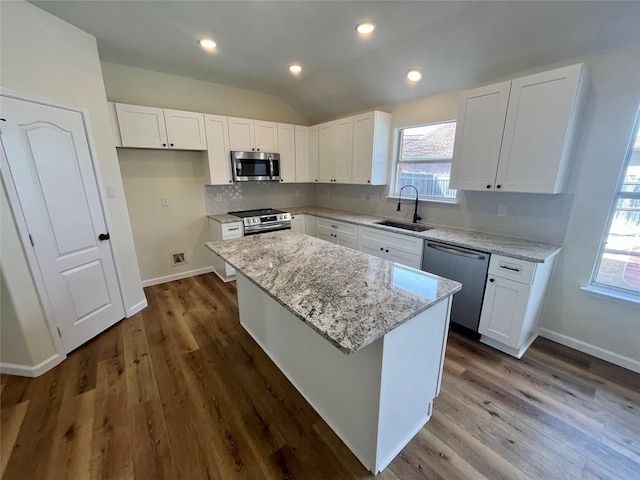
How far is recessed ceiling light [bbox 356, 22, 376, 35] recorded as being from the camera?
2220 mm

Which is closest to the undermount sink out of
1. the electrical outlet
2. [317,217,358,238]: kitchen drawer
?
[317,217,358,238]: kitchen drawer

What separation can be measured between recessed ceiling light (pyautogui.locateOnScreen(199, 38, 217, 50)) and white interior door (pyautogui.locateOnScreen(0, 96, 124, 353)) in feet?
4.38

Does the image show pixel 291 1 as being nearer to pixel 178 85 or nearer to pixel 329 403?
pixel 178 85

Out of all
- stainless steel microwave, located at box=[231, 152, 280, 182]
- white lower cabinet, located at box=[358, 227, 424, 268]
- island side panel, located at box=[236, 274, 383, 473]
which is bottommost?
island side panel, located at box=[236, 274, 383, 473]

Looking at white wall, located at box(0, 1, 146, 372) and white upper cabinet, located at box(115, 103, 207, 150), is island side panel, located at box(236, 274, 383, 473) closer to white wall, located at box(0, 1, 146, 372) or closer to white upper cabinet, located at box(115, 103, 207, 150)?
white wall, located at box(0, 1, 146, 372)

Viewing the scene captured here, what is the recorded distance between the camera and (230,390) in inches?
75.8

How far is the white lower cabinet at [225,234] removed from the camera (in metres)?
3.55

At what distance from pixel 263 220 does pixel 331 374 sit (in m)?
2.71

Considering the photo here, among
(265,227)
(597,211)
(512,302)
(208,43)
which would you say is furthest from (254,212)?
(597,211)

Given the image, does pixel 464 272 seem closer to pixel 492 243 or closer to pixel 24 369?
pixel 492 243

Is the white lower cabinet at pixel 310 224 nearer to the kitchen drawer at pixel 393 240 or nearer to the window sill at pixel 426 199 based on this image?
the kitchen drawer at pixel 393 240

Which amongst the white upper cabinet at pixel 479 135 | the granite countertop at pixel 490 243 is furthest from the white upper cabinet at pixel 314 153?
the white upper cabinet at pixel 479 135

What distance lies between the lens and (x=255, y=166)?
3.90m

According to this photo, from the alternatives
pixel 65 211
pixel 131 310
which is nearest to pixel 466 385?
pixel 131 310
